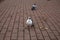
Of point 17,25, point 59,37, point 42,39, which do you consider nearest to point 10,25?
point 17,25

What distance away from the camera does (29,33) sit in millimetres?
4309

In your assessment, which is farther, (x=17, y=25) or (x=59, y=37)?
(x=17, y=25)

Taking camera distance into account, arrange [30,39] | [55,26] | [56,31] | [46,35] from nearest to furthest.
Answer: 1. [30,39]
2. [46,35]
3. [56,31]
4. [55,26]

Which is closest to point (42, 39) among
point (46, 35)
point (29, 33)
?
point (46, 35)

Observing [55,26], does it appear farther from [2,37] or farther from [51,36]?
[2,37]

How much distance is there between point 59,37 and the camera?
4.05 meters

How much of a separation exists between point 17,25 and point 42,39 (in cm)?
154

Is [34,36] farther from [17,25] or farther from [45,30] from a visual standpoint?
[17,25]

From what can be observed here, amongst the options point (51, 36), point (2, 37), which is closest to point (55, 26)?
point (51, 36)

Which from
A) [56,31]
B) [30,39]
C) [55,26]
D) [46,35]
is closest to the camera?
[30,39]

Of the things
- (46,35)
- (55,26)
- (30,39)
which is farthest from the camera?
(55,26)

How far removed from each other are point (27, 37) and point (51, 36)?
0.86 metres

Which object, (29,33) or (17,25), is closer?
(29,33)

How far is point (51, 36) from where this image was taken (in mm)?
4105
